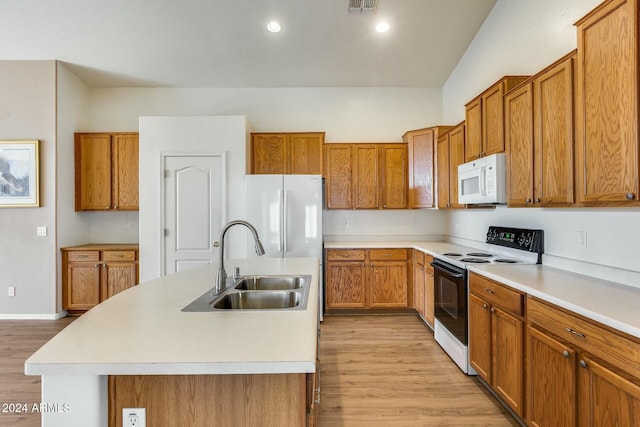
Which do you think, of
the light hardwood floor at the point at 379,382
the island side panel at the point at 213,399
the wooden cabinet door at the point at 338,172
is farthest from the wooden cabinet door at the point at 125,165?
the island side panel at the point at 213,399

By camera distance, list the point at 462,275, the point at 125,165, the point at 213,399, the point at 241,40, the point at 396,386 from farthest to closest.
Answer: the point at 125,165 < the point at 241,40 < the point at 462,275 < the point at 396,386 < the point at 213,399

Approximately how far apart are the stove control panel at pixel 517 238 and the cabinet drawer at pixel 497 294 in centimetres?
56

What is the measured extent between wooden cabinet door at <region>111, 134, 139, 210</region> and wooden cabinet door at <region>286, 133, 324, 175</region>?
2098mm

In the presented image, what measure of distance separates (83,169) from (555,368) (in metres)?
5.36

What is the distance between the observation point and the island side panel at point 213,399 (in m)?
1.01

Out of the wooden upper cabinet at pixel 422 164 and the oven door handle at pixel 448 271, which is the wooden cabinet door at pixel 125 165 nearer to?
the wooden upper cabinet at pixel 422 164

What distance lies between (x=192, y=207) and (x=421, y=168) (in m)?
2.99

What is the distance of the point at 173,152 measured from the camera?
4.14 metres

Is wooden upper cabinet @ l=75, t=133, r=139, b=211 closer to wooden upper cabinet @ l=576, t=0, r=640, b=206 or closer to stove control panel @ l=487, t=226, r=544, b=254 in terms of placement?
stove control panel @ l=487, t=226, r=544, b=254

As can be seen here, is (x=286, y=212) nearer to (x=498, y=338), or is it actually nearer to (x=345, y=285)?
(x=345, y=285)

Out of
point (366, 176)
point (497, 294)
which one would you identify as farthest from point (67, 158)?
point (497, 294)

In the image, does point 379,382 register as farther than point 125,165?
No

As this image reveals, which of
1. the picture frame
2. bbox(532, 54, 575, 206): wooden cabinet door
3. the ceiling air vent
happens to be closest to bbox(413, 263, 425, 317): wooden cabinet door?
bbox(532, 54, 575, 206): wooden cabinet door

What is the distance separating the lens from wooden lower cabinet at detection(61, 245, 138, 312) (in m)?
4.16
